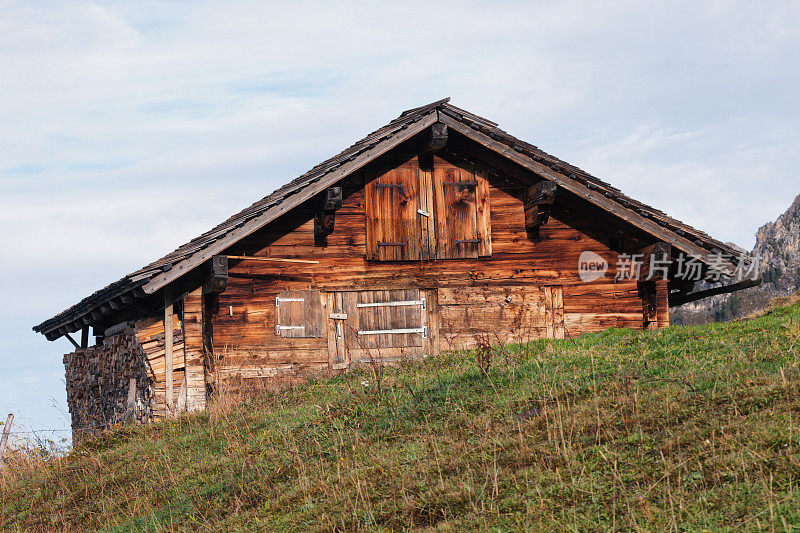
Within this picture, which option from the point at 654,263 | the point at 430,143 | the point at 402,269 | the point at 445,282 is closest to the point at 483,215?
the point at 445,282

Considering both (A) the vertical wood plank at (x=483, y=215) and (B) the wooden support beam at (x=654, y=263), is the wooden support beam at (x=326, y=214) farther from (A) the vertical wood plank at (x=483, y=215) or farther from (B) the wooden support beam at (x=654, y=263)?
(B) the wooden support beam at (x=654, y=263)

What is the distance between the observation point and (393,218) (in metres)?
14.6

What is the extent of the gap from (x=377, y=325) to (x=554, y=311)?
3.66 meters

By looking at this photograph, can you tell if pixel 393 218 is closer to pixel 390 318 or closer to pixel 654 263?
pixel 390 318

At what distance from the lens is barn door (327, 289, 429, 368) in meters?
14.3

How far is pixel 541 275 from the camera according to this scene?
1510cm

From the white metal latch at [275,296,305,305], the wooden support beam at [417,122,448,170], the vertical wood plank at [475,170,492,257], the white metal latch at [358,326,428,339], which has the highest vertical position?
the wooden support beam at [417,122,448,170]

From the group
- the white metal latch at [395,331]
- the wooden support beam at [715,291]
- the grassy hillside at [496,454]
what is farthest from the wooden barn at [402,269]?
the grassy hillside at [496,454]

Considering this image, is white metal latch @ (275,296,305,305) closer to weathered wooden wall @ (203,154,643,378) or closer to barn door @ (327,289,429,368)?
weathered wooden wall @ (203,154,643,378)

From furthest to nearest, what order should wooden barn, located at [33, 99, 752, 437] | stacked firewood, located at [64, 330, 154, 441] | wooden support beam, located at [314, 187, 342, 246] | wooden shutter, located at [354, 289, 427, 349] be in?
wooden shutter, located at [354, 289, 427, 349] < stacked firewood, located at [64, 330, 154, 441] < wooden support beam, located at [314, 187, 342, 246] < wooden barn, located at [33, 99, 752, 437]

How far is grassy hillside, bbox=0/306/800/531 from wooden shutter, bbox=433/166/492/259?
325 centimetres

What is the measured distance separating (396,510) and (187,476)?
392 cm

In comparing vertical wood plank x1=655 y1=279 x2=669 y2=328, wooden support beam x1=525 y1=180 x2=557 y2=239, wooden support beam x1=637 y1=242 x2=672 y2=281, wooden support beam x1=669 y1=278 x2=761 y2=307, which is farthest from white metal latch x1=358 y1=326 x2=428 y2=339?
wooden support beam x1=669 y1=278 x2=761 y2=307

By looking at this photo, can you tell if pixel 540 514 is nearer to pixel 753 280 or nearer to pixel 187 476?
pixel 187 476
